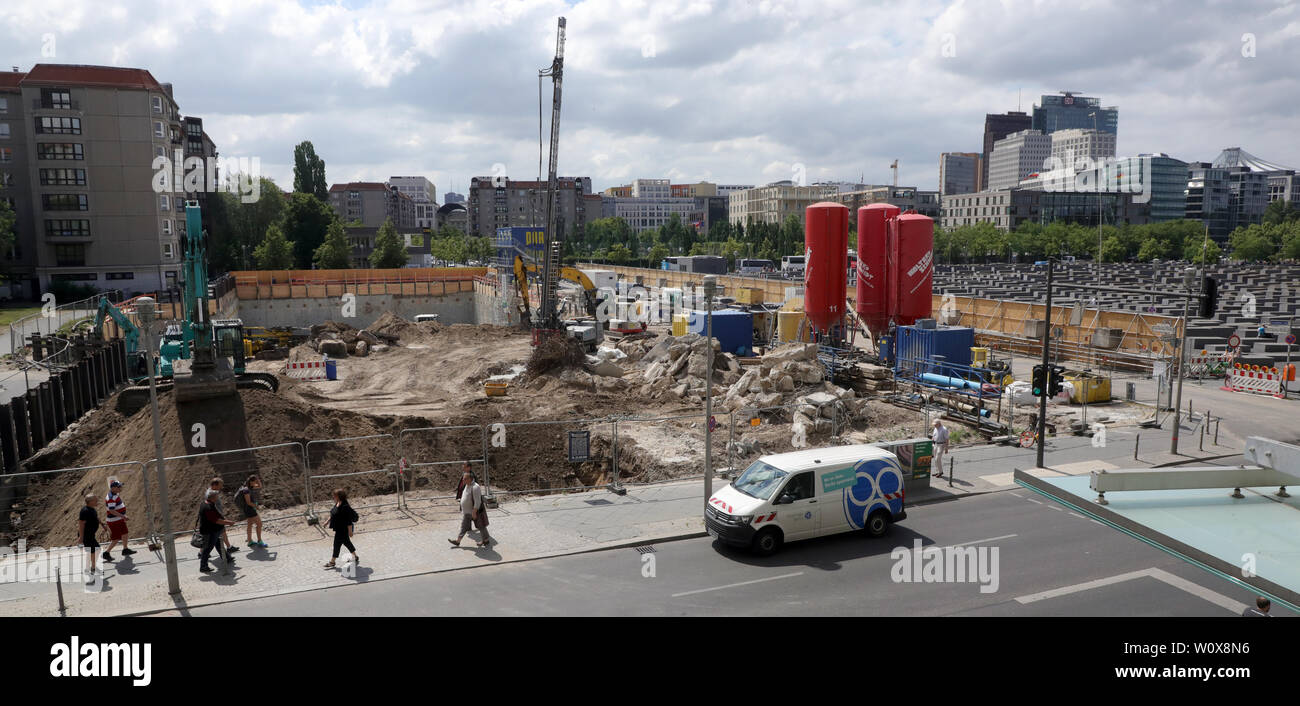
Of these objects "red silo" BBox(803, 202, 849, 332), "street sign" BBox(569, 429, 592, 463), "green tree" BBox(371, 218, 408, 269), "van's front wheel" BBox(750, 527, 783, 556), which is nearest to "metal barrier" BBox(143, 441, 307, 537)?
"street sign" BBox(569, 429, 592, 463)

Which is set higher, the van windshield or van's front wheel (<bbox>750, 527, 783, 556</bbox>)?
the van windshield

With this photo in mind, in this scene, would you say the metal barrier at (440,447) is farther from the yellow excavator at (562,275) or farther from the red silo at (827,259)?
the yellow excavator at (562,275)

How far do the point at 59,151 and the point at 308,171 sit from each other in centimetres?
3508

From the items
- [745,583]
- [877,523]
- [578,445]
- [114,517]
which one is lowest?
[745,583]

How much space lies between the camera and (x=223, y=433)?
21.9 meters

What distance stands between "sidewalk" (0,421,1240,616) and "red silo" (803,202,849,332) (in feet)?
49.4

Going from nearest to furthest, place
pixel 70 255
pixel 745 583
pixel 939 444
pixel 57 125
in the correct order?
pixel 745 583 < pixel 939 444 < pixel 57 125 < pixel 70 255

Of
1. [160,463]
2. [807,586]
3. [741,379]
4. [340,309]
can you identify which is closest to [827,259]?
[741,379]

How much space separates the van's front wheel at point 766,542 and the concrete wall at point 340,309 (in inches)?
2388

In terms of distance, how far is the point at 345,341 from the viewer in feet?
170

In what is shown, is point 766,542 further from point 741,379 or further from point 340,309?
point 340,309

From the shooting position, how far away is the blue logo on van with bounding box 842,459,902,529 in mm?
15680

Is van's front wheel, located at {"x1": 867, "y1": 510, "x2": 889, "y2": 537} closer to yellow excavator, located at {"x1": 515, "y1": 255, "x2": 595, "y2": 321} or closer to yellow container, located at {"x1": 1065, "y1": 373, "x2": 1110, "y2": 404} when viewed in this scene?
yellow container, located at {"x1": 1065, "y1": 373, "x2": 1110, "y2": 404}
